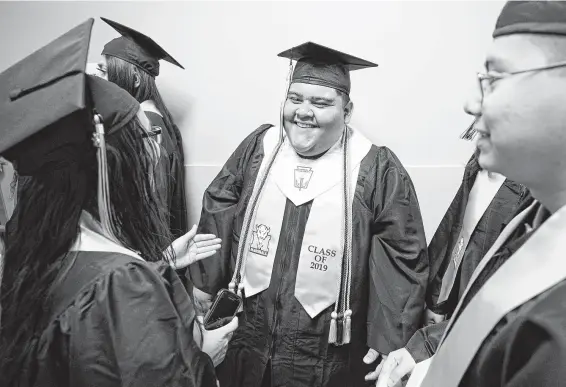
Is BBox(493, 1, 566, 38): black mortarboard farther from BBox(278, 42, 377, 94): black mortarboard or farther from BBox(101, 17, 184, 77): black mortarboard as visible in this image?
BBox(101, 17, 184, 77): black mortarboard

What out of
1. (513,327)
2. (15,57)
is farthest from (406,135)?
(15,57)

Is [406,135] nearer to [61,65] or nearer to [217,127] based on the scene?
[217,127]

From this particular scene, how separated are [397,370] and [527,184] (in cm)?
61

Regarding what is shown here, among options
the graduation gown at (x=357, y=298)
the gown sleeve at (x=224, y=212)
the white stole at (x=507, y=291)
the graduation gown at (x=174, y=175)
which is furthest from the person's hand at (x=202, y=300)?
the white stole at (x=507, y=291)

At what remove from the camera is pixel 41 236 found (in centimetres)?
93

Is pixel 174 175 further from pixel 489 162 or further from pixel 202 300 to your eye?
pixel 489 162

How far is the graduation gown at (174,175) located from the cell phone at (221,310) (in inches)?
33.7

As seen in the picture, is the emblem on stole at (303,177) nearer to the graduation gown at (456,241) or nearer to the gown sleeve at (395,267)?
the gown sleeve at (395,267)

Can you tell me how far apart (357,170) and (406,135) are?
52cm

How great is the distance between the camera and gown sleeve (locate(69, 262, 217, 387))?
874mm

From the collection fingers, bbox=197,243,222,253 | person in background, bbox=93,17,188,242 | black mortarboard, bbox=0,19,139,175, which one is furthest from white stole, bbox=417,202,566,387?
person in background, bbox=93,17,188,242

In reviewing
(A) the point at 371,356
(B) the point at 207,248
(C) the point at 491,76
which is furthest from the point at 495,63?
(A) the point at 371,356

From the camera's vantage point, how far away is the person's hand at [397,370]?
1.11 m

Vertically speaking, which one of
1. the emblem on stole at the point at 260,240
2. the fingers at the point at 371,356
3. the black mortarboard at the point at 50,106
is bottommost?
the fingers at the point at 371,356
